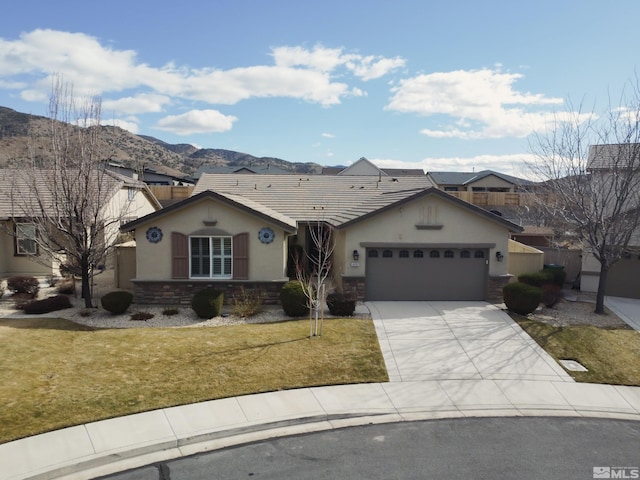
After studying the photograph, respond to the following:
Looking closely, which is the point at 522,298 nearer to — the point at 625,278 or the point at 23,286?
the point at 625,278

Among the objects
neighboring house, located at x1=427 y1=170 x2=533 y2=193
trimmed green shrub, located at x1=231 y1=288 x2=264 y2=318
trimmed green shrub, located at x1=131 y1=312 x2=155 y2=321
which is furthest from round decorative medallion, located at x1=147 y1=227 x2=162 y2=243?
neighboring house, located at x1=427 y1=170 x2=533 y2=193

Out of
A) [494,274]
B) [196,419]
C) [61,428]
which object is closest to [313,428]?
[196,419]

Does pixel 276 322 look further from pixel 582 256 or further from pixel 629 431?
pixel 582 256

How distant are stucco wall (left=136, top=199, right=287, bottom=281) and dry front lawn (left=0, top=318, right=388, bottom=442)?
3327mm

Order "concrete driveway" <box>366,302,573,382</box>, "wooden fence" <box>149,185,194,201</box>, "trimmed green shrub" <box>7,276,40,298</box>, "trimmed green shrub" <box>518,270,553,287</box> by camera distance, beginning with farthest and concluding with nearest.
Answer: "wooden fence" <box>149,185,194,201</box> < "trimmed green shrub" <box>518,270,553,287</box> < "trimmed green shrub" <box>7,276,40,298</box> < "concrete driveway" <box>366,302,573,382</box>

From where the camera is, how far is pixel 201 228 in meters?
17.4

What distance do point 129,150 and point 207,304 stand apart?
88.1 metres

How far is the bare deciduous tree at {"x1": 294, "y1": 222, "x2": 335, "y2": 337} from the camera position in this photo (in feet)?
46.7

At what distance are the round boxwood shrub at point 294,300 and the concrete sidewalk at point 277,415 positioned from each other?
5.46 metres

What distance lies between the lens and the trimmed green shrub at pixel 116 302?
51.1 ft

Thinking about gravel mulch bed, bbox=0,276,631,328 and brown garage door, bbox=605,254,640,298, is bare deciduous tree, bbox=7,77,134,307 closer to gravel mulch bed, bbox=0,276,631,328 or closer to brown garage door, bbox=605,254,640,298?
gravel mulch bed, bbox=0,276,631,328

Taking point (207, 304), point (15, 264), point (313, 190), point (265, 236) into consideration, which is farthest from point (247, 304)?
point (15, 264)

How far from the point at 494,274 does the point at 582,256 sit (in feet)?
17.8

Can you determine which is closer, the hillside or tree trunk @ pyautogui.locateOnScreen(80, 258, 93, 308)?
tree trunk @ pyautogui.locateOnScreen(80, 258, 93, 308)
